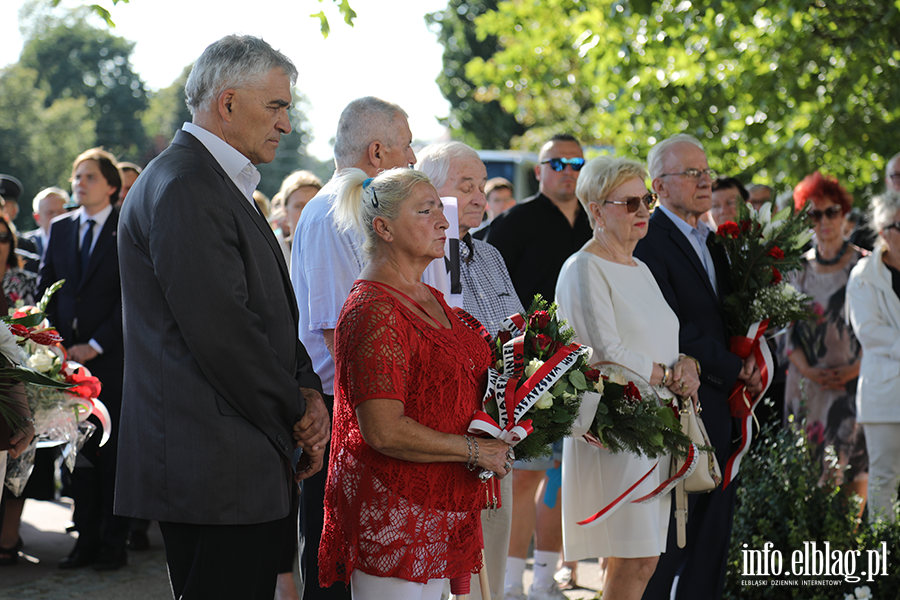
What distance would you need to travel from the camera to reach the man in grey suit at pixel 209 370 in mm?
2584

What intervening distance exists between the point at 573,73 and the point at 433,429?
20.4 m

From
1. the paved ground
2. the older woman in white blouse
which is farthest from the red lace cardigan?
the older woman in white blouse

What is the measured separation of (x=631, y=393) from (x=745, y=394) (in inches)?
50.0

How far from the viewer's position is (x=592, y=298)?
4.23 metres

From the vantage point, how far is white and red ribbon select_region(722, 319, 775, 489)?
188 inches

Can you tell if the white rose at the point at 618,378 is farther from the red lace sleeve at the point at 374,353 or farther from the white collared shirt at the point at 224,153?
the white collared shirt at the point at 224,153

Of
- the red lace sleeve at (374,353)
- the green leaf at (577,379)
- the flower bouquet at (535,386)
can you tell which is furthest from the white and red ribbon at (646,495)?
the red lace sleeve at (374,353)

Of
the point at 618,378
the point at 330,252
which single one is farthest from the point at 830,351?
the point at 330,252

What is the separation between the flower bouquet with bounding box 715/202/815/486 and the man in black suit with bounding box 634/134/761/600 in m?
0.07

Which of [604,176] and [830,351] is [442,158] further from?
[830,351]

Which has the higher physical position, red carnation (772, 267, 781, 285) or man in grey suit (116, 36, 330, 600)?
red carnation (772, 267, 781, 285)

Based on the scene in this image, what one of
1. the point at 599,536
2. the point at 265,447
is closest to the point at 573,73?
the point at 599,536

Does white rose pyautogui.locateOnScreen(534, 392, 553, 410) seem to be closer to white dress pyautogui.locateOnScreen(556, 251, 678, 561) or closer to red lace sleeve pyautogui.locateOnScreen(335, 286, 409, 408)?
red lace sleeve pyautogui.locateOnScreen(335, 286, 409, 408)

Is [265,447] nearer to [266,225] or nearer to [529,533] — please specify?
[266,225]
